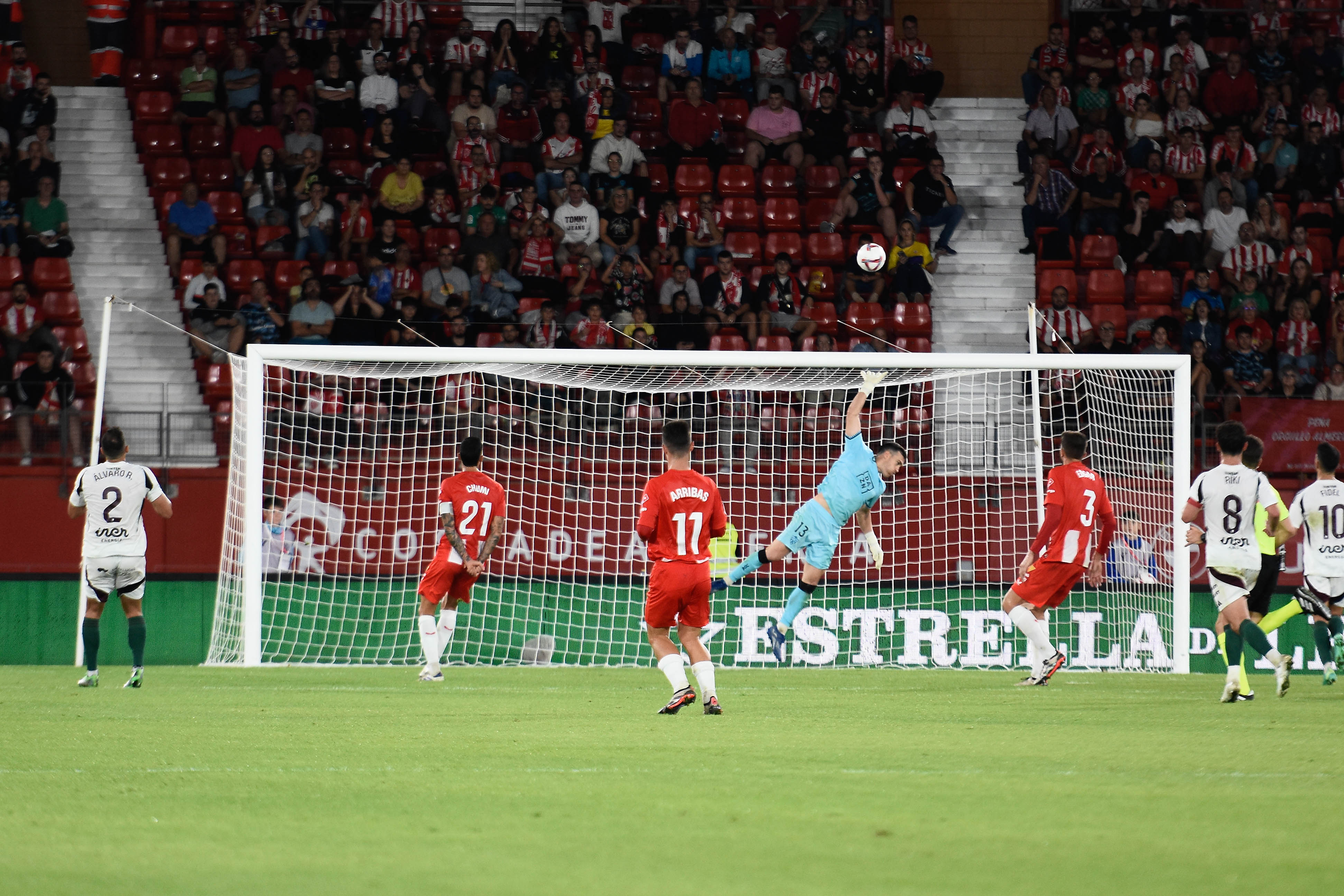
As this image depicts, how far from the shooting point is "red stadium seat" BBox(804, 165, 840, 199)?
2023cm

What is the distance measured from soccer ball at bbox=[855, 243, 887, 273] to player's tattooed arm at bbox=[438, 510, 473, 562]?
6.96 metres

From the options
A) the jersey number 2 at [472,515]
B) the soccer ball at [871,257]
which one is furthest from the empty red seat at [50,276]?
the soccer ball at [871,257]

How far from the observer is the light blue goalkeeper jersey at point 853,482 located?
14000 mm

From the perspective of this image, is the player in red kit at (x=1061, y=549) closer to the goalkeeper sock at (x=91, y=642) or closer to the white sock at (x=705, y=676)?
the white sock at (x=705, y=676)

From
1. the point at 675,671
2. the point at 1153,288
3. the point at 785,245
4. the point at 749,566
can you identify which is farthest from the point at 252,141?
the point at 675,671

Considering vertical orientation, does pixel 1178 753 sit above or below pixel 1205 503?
below

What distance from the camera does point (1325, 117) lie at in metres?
20.8

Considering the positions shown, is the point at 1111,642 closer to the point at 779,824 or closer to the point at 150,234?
the point at 779,824

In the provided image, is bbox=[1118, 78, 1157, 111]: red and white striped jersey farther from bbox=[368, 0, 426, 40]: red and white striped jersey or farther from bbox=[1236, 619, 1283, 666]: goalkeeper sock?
bbox=[1236, 619, 1283, 666]: goalkeeper sock

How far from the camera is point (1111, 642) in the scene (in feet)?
50.1

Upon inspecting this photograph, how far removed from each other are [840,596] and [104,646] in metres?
7.20

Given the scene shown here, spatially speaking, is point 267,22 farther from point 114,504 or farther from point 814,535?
point 814,535

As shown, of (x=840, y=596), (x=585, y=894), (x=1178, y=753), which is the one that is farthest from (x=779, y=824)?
(x=840, y=596)

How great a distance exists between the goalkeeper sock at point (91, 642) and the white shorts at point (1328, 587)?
31.7 ft
